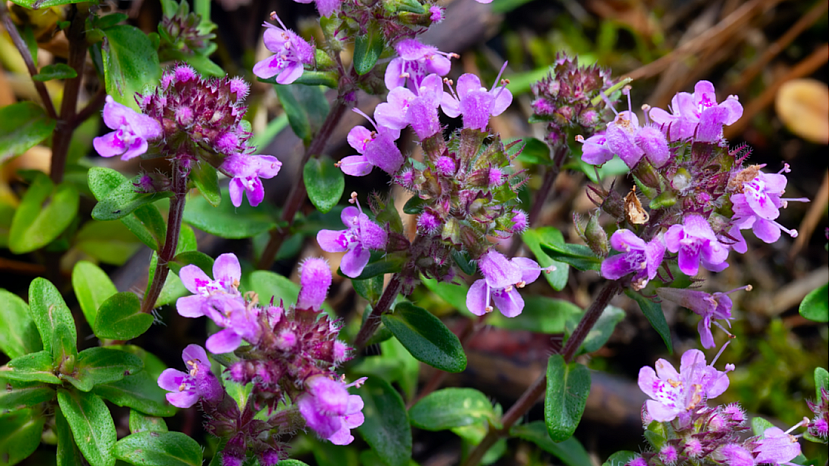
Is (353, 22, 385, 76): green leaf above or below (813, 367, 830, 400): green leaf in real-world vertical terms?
above

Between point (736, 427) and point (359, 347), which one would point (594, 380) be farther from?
point (359, 347)

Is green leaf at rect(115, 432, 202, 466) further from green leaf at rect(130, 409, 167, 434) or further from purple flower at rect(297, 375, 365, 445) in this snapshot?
purple flower at rect(297, 375, 365, 445)

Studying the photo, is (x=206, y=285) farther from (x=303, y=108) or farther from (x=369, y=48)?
(x=303, y=108)

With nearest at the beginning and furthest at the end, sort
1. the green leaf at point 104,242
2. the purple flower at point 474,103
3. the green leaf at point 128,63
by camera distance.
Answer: the purple flower at point 474,103, the green leaf at point 128,63, the green leaf at point 104,242

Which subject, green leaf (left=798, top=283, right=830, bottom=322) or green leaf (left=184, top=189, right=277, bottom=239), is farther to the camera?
green leaf (left=184, top=189, right=277, bottom=239)

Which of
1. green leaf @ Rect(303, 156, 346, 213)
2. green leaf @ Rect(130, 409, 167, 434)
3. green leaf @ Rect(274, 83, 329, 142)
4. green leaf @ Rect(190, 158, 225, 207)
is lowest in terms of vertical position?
green leaf @ Rect(130, 409, 167, 434)

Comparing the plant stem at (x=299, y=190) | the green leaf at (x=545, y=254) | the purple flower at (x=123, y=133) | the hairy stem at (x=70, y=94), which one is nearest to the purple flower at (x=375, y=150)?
the plant stem at (x=299, y=190)

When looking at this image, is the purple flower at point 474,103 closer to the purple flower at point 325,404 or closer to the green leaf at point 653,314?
the green leaf at point 653,314

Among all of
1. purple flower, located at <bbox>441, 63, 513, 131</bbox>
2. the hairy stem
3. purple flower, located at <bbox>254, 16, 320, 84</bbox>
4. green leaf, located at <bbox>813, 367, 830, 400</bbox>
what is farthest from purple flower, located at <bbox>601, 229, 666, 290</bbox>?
the hairy stem
